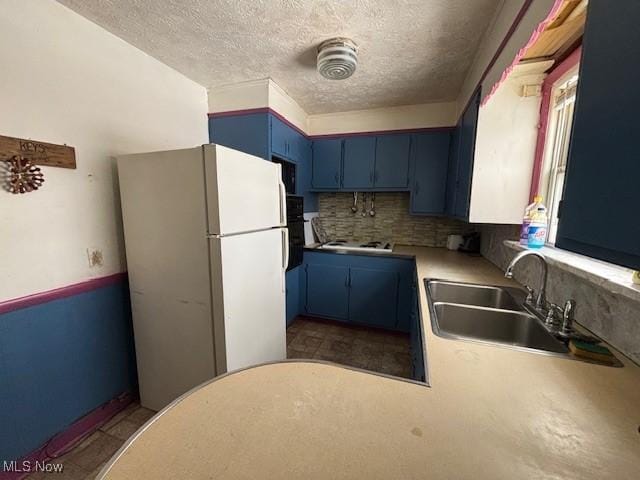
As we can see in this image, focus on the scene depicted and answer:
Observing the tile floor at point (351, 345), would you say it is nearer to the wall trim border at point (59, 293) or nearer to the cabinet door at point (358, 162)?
the wall trim border at point (59, 293)

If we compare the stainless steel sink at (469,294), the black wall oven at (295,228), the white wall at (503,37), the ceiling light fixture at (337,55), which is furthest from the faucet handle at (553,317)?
the black wall oven at (295,228)

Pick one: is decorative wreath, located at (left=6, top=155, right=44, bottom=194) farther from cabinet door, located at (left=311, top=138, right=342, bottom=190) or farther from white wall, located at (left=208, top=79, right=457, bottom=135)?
cabinet door, located at (left=311, top=138, right=342, bottom=190)

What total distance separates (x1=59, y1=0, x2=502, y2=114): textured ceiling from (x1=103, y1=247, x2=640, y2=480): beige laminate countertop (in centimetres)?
178

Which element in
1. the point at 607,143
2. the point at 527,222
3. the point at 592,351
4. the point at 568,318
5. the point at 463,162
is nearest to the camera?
the point at 607,143

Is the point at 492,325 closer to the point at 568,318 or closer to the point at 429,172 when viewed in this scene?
the point at 568,318

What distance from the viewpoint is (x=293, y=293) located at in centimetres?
290

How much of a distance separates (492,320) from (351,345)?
1535 millimetres

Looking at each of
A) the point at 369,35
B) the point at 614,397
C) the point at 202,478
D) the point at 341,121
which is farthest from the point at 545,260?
the point at 341,121

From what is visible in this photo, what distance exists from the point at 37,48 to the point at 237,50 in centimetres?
107

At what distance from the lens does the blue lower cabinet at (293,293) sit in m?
2.79

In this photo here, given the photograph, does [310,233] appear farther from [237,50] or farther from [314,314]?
[237,50]

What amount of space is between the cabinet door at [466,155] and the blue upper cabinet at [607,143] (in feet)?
4.38

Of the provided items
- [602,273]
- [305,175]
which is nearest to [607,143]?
[602,273]

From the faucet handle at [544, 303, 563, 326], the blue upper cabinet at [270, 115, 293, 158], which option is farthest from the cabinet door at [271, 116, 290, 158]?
the faucet handle at [544, 303, 563, 326]
